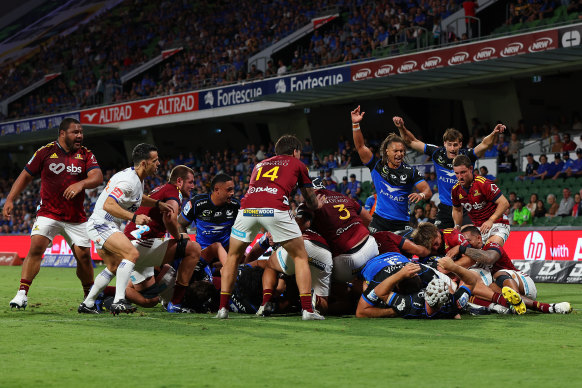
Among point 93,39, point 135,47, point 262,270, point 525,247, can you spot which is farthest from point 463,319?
point 93,39

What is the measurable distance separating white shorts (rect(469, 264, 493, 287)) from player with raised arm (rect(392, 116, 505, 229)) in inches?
78.3

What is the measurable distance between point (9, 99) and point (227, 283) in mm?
44088

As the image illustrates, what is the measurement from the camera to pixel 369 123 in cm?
3244

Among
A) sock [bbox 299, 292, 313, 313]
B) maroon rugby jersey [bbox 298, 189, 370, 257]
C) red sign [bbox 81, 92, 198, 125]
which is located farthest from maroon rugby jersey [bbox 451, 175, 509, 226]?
red sign [bbox 81, 92, 198, 125]

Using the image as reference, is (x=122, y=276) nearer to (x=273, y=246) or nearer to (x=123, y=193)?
(x=123, y=193)

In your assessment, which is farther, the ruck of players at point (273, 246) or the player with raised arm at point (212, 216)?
the player with raised arm at point (212, 216)

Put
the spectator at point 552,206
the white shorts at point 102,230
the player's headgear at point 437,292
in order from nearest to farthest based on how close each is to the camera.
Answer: the player's headgear at point 437,292, the white shorts at point 102,230, the spectator at point 552,206

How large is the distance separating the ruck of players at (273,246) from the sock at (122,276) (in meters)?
0.02

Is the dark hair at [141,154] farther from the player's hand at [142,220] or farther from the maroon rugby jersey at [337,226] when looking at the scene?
the maroon rugby jersey at [337,226]

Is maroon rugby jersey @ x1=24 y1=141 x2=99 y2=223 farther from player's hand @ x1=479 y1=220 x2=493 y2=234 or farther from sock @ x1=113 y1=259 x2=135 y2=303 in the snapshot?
player's hand @ x1=479 y1=220 x2=493 y2=234

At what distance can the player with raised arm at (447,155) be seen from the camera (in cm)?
1112

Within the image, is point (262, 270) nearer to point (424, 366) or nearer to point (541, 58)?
point (424, 366)

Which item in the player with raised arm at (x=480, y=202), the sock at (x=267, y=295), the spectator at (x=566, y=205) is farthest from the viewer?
the spectator at (x=566, y=205)

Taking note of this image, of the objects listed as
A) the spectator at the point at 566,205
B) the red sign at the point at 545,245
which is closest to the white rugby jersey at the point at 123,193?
the red sign at the point at 545,245
